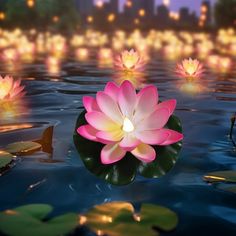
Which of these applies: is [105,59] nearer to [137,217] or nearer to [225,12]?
[137,217]

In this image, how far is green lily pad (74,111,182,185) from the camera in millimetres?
1821

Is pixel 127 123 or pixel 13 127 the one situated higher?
pixel 127 123

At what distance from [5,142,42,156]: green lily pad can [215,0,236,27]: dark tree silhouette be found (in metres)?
29.6

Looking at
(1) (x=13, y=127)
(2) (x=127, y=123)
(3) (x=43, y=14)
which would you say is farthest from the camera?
(3) (x=43, y=14)

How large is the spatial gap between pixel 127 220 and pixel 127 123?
446mm

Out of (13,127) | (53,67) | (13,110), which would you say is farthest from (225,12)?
(13,127)

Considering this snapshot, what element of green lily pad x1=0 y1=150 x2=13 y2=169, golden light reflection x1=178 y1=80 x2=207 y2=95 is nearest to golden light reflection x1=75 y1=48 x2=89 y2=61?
golden light reflection x1=178 y1=80 x2=207 y2=95

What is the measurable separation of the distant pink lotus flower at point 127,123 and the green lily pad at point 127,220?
0.21m

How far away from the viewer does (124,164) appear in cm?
185

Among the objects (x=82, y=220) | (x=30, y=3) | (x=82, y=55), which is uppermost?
(x=30, y=3)

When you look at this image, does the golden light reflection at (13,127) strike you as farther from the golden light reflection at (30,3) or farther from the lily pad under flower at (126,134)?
the golden light reflection at (30,3)

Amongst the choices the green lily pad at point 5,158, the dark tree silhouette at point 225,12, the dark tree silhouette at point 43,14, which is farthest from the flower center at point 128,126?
the dark tree silhouette at point 225,12

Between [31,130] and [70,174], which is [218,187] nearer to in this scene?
[70,174]

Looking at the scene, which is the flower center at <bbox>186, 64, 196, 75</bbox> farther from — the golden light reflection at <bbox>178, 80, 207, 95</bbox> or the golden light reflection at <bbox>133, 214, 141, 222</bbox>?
the golden light reflection at <bbox>133, 214, 141, 222</bbox>
